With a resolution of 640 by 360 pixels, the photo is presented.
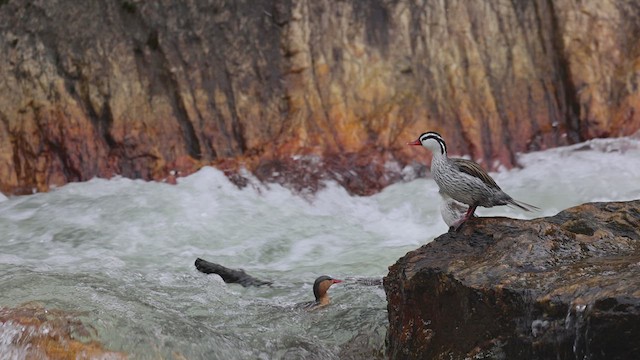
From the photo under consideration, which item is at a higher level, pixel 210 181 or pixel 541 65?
pixel 541 65

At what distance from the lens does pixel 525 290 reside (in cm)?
426

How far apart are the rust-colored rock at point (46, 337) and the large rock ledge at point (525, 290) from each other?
1626 millimetres

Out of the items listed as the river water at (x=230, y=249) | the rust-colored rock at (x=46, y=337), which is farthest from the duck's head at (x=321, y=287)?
the rust-colored rock at (x=46, y=337)

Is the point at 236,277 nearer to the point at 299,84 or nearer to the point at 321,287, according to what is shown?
the point at 321,287

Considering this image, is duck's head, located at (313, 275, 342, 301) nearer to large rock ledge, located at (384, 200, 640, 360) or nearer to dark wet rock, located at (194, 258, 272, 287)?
dark wet rock, located at (194, 258, 272, 287)

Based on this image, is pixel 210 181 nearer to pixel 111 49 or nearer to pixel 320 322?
pixel 111 49

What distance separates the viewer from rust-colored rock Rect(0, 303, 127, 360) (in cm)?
474

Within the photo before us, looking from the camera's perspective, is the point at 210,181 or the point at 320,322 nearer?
the point at 320,322

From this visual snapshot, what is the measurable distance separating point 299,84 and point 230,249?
3584mm

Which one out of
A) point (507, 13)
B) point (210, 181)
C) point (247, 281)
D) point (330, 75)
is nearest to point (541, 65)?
point (507, 13)

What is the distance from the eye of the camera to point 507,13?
40.9ft

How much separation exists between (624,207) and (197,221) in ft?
16.8

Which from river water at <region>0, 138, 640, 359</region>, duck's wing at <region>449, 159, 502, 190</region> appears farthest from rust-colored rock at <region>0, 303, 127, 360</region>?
duck's wing at <region>449, 159, 502, 190</region>

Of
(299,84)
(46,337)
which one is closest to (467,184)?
(46,337)
